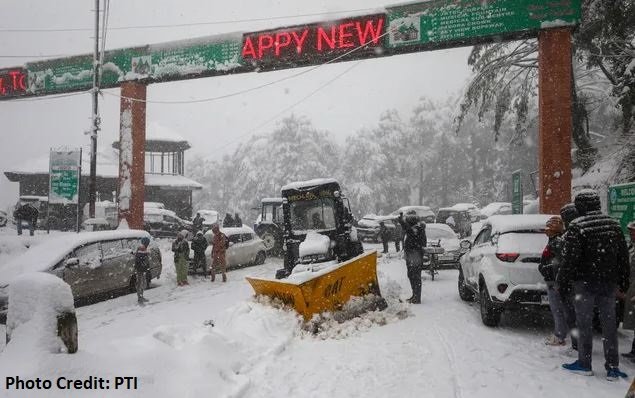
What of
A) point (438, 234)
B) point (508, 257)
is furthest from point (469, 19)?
point (508, 257)

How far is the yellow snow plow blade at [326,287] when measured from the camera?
688 cm

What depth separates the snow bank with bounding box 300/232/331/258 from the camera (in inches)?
369

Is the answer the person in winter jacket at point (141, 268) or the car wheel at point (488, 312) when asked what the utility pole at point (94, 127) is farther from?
the car wheel at point (488, 312)

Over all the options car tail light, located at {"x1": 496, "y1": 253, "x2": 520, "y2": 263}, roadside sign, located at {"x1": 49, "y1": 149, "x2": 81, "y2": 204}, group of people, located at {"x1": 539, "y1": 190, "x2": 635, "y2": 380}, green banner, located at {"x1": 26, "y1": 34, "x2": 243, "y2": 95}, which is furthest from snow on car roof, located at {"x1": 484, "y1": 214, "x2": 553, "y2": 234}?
roadside sign, located at {"x1": 49, "y1": 149, "x2": 81, "y2": 204}

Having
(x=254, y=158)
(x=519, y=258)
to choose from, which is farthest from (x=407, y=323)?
(x=254, y=158)

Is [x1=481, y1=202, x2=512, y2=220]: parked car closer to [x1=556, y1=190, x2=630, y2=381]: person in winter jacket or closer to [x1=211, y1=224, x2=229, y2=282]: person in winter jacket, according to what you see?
[x1=211, y1=224, x2=229, y2=282]: person in winter jacket

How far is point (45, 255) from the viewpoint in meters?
10.3

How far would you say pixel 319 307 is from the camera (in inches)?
282

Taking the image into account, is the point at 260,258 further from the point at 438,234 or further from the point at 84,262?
the point at 84,262

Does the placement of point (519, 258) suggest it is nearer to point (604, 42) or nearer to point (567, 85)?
point (567, 85)

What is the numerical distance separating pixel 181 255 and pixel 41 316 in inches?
390

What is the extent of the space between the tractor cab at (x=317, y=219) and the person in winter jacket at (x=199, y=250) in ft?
15.1

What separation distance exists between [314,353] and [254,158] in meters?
42.8

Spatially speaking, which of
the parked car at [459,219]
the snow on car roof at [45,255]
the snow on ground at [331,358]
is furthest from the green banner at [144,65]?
the parked car at [459,219]
